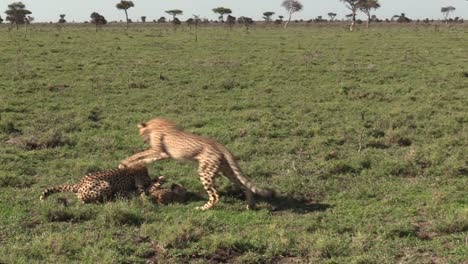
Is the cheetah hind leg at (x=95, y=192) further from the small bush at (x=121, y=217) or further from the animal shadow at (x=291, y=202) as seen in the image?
the animal shadow at (x=291, y=202)

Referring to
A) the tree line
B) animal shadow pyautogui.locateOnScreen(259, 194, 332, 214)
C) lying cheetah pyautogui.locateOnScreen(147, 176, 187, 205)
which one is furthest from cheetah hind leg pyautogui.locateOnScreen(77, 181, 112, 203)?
the tree line

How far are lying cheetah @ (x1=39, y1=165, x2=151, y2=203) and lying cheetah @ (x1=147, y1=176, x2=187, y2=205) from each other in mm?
139

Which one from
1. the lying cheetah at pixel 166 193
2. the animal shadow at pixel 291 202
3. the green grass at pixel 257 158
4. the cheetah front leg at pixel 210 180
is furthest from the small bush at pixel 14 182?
the animal shadow at pixel 291 202

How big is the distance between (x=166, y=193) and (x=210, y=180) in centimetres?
54

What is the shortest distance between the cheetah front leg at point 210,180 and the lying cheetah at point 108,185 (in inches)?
30.8

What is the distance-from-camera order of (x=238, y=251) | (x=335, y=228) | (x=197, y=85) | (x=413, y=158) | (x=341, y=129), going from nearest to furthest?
(x=238, y=251), (x=335, y=228), (x=413, y=158), (x=341, y=129), (x=197, y=85)

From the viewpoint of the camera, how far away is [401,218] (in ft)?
20.2

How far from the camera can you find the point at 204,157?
6.36 m

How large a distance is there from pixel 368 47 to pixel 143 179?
874 inches

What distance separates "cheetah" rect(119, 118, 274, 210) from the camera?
6312 mm

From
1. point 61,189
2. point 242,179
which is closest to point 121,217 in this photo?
point 61,189

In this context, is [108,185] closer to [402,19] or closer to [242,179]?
[242,179]

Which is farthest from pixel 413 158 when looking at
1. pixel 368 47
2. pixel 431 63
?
pixel 368 47

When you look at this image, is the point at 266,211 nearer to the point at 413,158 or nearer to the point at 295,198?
the point at 295,198
